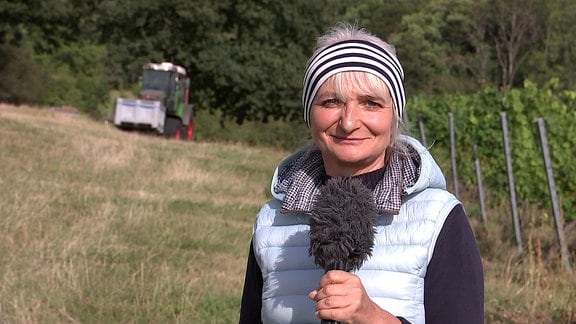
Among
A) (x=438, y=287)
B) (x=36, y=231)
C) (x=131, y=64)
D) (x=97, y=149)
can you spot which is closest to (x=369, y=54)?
(x=438, y=287)

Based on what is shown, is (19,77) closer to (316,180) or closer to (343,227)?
(316,180)

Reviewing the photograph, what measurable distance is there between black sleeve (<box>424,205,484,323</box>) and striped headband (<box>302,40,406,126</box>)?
1.12 ft

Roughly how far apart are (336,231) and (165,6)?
41.5m

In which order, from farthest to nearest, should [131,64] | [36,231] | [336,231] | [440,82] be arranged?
[440,82] < [131,64] < [36,231] < [336,231]

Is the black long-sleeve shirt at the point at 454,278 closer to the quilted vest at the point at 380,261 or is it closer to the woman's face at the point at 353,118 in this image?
the quilted vest at the point at 380,261

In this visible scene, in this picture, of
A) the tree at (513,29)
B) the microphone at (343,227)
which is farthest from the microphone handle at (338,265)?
the tree at (513,29)

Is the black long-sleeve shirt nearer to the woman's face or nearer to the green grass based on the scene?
the woman's face

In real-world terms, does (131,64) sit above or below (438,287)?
above

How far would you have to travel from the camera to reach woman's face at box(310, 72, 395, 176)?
85.0 inches

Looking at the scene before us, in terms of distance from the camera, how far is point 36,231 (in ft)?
28.6

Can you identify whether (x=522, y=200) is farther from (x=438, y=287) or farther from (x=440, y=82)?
(x=440, y=82)

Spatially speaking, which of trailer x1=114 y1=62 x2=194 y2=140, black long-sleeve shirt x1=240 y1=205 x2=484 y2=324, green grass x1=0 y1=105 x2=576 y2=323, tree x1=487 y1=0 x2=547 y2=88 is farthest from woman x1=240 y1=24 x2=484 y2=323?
tree x1=487 y1=0 x2=547 y2=88

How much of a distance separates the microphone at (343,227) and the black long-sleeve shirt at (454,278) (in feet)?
0.79

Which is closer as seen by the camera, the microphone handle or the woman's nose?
the microphone handle
